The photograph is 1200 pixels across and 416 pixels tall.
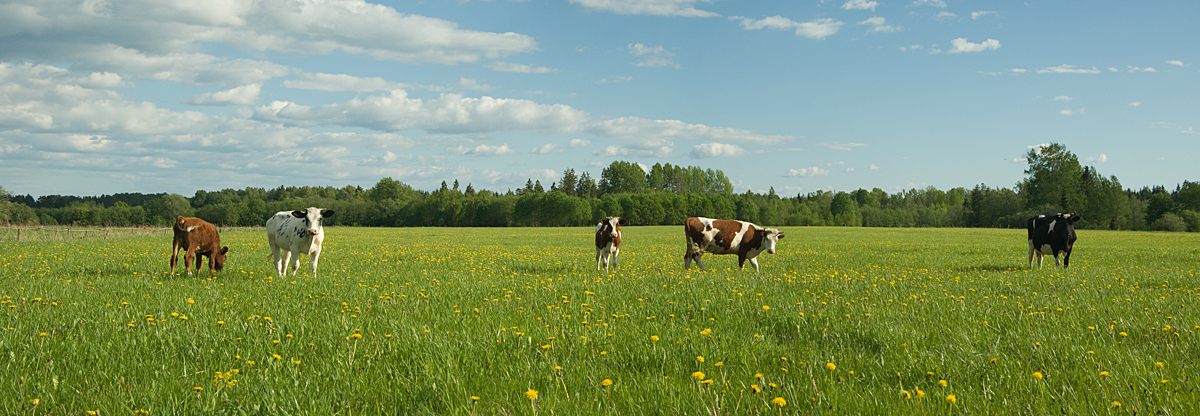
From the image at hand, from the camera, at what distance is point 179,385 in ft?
14.0

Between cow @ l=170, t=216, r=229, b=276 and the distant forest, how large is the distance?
286 ft

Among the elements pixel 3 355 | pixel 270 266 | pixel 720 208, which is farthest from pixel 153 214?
pixel 3 355

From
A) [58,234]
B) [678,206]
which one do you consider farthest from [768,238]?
[678,206]

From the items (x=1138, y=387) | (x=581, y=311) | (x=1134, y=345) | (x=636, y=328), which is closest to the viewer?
(x=1138, y=387)

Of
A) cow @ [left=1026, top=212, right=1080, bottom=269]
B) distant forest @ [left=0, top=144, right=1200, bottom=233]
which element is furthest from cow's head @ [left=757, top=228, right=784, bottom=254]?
distant forest @ [left=0, top=144, right=1200, bottom=233]

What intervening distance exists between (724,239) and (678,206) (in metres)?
124

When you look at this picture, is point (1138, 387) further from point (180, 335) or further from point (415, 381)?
→ point (180, 335)

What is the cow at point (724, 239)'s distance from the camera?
54.4ft

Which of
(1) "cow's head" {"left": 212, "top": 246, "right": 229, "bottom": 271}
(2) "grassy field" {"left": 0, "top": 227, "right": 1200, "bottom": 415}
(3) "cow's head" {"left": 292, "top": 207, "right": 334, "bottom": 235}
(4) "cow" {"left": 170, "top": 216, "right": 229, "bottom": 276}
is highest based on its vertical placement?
(3) "cow's head" {"left": 292, "top": 207, "right": 334, "bottom": 235}

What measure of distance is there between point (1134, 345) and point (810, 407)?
412 centimetres

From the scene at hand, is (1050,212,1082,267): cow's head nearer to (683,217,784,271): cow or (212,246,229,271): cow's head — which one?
(683,217,784,271): cow

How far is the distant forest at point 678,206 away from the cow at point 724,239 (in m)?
89.9

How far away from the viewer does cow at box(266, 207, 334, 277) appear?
1350 centimetres

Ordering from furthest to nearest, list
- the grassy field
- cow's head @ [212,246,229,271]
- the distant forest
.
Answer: the distant forest, cow's head @ [212,246,229,271], the grassy field
